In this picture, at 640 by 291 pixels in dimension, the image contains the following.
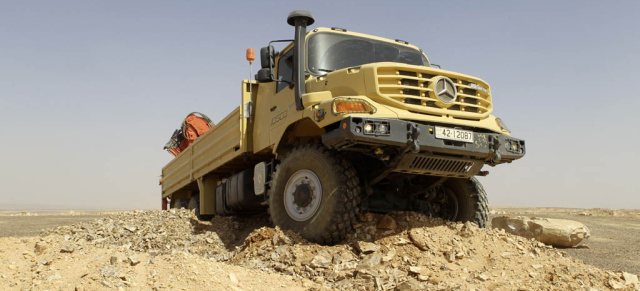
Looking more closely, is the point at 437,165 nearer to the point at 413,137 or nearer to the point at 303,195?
the point at 413,137

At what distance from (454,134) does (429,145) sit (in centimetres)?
40

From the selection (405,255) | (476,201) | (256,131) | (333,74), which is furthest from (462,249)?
(256,131)

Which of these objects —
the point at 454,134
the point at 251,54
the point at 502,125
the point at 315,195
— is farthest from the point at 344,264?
the point at 251,54

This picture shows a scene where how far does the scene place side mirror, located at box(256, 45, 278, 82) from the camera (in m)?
6.63

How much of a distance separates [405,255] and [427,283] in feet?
1.77

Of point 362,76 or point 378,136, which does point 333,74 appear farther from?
point 378,136

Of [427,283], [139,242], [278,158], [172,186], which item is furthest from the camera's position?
[172,186]

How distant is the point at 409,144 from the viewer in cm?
517

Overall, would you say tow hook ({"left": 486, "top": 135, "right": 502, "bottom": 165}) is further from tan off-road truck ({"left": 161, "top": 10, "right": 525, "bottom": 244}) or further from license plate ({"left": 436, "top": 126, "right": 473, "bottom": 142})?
license plate ({"left": 436, "top": 126, "right": 473, "bottom": 142})

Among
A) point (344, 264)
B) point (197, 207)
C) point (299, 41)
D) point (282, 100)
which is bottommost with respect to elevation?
point (344, 264)

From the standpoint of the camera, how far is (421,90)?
18.5 ft

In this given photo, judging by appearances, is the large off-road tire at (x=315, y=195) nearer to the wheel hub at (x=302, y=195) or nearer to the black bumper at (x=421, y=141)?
the wheel hub at (x=302, y=195)

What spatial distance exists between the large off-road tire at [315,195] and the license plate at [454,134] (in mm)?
1000

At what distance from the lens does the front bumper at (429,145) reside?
5.09 m
